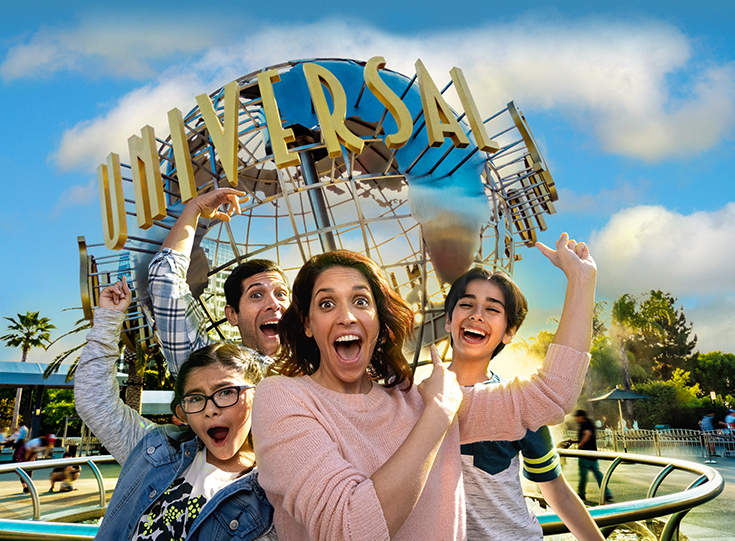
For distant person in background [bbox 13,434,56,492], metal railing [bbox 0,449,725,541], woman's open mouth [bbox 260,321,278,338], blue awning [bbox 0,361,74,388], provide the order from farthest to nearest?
blue awning [bbox 0,361,74,388] < distant person in background [bbox 13,434,56,492] < woman's open mouth [bbox 260,321,278,338] < metal railing [bbox 0,449,725,541]

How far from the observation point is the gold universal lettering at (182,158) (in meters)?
3.01

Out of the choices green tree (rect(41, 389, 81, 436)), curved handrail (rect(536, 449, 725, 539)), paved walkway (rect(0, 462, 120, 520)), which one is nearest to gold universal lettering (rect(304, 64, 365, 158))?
curved handrail (rect(536, 449, 725, 539))

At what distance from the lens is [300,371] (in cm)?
163

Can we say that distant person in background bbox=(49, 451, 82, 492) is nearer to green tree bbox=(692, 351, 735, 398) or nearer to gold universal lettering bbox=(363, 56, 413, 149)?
gold universal lettering bbox=(363, 56, 413, 149)

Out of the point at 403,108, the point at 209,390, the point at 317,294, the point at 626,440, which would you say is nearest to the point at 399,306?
the point at 317,294

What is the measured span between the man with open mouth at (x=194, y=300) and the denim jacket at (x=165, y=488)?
477 mm

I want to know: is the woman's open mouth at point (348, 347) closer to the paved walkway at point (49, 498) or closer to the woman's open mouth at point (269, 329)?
the woman's open mouth at point (269, 329)

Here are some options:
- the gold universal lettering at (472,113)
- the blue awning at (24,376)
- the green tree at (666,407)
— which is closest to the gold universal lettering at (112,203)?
the gold universal lettering at (472,113)

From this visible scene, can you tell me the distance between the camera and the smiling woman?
110 centimetres

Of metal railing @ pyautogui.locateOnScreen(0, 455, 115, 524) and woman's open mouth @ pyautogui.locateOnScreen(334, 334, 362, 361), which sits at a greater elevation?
woman's open mouth @ pyautogui.locateOnScreen(334, 334, 362, 361)

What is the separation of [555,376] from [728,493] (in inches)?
382

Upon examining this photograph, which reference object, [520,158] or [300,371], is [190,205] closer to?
[300,371]

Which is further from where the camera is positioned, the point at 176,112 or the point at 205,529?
the point at 176,112

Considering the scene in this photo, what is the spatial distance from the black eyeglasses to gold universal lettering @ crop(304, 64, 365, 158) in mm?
1446
